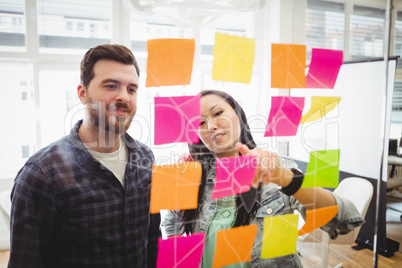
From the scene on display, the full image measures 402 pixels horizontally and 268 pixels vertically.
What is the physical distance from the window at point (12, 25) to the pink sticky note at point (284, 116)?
2.53 feet

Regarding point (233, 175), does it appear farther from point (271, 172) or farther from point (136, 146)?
point (136, 146)

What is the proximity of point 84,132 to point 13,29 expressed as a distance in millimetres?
325

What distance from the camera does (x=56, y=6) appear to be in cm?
76

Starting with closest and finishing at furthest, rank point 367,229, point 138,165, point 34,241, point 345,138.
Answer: point 34,241, point 138,165, point 345,138, point 367,229

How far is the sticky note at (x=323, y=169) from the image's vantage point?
1012 mm

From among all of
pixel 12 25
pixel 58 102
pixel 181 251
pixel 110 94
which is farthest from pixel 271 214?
pixel 12 25

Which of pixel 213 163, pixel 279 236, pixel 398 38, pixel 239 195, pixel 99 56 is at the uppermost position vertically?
pixel 398 38

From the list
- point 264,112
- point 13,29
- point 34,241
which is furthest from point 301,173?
point 13,29

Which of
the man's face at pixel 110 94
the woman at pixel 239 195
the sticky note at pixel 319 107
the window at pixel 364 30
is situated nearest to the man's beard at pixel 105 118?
the man's face at pixel 110 94

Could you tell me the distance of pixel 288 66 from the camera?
97 cm

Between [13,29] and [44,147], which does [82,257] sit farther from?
[13,29]

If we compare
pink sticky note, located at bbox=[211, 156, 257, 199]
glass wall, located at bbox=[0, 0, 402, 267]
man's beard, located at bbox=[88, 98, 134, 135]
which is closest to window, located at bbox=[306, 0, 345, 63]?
glass wall, located at bbox=[0, 0, 402, 267]

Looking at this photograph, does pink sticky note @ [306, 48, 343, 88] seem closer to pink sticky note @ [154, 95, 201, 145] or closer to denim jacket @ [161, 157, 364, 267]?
denim jacket @ [161, 157, 364, 267]

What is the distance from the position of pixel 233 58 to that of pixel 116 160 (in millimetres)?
474
